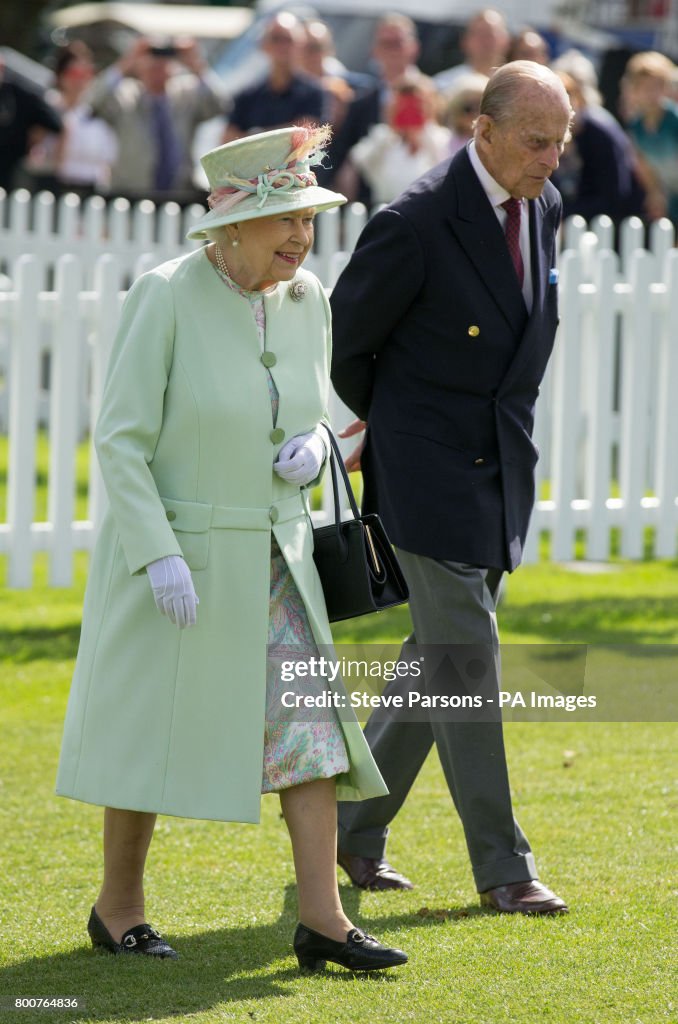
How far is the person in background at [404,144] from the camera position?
11695mm

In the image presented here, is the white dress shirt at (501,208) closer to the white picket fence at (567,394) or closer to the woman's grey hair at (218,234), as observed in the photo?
the woman's grey hair at (218,234)

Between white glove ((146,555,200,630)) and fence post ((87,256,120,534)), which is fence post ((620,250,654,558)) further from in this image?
white glove ((146,555,200,630))

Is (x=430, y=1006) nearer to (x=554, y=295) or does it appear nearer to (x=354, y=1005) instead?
(x=354, y=1005)

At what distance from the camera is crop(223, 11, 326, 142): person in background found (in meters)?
12.3

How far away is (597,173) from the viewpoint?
11070mm

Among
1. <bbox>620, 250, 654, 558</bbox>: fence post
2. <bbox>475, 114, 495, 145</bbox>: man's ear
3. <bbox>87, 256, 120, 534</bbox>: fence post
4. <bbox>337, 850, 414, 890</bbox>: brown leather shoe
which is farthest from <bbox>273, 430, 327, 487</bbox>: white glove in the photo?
<bbox>620, 250, 654, 558</bbox>: fence post

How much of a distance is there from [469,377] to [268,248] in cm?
77

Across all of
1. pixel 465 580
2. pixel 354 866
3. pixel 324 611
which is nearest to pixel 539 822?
pixel 354 866

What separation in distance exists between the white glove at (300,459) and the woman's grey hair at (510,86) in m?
0.99

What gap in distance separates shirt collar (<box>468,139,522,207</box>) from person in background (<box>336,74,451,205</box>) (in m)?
7.25

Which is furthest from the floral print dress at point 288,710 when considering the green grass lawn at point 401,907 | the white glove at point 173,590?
the green grass lawn at point 401,907

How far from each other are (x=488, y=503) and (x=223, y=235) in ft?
3.23

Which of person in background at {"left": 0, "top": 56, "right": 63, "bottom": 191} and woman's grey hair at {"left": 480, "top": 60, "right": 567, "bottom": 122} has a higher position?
person in background at {"left": 0, "top": 56, "right": 63, "bottom": 191}

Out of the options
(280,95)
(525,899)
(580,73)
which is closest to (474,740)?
(525,899)
